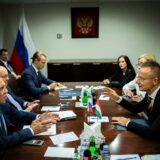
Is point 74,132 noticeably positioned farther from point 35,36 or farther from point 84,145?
point 35,36

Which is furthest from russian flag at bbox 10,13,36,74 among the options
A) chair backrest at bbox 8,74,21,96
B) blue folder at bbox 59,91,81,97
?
blue folder at bbox 59,91,81,97

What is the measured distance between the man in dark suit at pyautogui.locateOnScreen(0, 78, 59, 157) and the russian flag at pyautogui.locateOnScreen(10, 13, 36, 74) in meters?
3.77

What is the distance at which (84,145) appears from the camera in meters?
1.61

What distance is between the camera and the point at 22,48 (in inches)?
243

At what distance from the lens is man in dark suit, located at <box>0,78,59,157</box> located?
5.98ft

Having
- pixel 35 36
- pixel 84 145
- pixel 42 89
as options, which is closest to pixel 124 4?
pixel 35 36

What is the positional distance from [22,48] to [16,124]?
3943mm

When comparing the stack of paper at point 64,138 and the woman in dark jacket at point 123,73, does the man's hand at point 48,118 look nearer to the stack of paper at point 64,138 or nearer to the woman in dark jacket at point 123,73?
the stack of paper at point 64,138

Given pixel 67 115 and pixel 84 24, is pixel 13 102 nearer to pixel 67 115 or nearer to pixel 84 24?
pixel 67 115

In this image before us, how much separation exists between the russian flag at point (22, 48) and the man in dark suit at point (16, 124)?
148 inches

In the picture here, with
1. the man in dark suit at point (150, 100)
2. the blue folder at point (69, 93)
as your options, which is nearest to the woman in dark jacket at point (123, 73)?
the blue folder at point (69, 93)

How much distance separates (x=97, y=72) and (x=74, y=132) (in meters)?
4.32

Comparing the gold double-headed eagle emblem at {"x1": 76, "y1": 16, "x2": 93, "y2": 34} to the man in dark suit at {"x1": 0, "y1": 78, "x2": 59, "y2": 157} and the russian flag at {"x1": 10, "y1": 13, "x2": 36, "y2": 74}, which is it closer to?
the russian flag at {"x1": 10, "y1": 13, "x2": 36, "y2": 74}

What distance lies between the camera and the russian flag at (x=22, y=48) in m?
6.12
